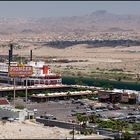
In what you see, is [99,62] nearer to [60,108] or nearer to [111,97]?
[111,97]

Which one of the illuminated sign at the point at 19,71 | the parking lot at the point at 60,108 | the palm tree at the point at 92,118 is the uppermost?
the illuminated sign at the point at 19,71

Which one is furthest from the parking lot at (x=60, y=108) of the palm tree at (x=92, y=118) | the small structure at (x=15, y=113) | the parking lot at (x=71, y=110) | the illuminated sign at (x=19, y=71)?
the illuminated sign at (x=19, y=71)

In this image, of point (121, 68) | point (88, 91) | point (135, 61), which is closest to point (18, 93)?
point (88, 91)

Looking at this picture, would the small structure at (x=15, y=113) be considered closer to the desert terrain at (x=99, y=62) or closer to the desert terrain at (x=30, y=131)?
the desert terrain at (x=30, y=131)

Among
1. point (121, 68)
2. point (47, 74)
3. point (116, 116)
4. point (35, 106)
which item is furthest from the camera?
point (121, 68)

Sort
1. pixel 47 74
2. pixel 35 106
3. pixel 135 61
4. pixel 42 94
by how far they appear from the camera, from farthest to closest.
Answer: pixel 135 61 → pixel 47 74 → pixel 42 94 → pixel 35 106

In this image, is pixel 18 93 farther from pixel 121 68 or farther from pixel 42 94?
pixel 121 68

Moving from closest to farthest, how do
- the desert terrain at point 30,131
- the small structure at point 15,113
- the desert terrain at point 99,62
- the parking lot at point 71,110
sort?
the desert terrain at point 30,131 → the small structure at point 15,113 → the parking lot at point 71,110 → the desert terrain at point 99,62

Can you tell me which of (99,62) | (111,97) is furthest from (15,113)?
(99,62)

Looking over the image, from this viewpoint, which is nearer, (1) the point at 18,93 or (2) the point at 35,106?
(2) the point at 35,106

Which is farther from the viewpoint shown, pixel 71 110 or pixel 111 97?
pixel 111 97
